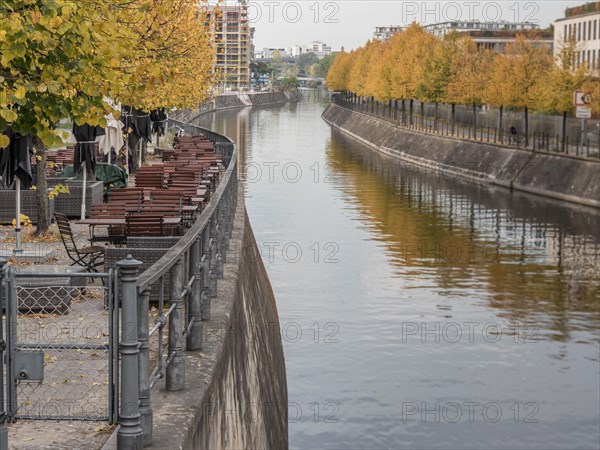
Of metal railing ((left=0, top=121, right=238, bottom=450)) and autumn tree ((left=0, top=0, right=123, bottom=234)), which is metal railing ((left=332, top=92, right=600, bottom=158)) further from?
autumn tree ((left=0, top=0, right=123, bottom=234))

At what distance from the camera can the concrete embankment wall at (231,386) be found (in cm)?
809

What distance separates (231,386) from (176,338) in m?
2.72

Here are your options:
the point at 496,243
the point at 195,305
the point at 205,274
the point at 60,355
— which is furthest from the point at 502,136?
the point at 195,305

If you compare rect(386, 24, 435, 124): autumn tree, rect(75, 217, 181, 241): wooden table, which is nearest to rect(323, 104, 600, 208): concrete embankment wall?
rect(386, 24, 435, 124): autumn tree

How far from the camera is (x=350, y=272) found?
37.2 metres

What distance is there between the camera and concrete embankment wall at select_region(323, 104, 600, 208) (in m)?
52.0

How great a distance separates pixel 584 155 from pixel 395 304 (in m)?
24.9

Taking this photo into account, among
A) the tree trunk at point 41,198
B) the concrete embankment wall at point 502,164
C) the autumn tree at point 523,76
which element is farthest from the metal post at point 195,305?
the autumn tree at point 523,76

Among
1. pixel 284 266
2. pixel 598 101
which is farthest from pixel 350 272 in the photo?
pixel 598 101

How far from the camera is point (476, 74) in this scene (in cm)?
7938

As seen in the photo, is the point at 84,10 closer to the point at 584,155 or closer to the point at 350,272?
the point at 350,272

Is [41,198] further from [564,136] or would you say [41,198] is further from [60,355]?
[564,136]

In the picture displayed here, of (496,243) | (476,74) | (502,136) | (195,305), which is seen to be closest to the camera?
(195,305)

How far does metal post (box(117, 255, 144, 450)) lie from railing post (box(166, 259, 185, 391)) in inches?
54.1
